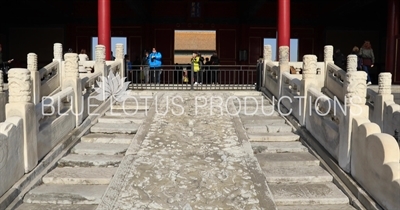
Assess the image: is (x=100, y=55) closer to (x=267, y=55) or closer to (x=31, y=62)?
(x=31, y=62)

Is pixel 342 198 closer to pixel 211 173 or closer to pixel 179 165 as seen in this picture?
pixel 211 173

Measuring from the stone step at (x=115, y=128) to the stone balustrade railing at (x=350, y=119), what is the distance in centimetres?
275

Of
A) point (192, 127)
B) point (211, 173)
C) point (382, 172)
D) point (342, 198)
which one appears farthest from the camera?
point (192, 127)

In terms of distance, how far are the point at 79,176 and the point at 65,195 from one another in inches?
19.2

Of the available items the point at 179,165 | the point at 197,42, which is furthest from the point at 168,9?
the point at 179,165

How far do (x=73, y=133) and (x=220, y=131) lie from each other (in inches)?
88.9

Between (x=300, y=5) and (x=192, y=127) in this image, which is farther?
(x=300, y=5)

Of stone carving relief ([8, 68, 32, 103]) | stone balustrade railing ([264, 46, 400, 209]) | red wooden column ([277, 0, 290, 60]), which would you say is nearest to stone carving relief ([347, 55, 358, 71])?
stone balustrade railing ([264, 46, 400, 209])

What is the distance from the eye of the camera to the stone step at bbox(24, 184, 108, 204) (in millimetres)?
4781

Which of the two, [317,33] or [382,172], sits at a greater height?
[317,33]

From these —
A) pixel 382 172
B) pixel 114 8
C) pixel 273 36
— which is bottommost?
pixel 382 172

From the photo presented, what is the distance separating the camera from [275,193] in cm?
496

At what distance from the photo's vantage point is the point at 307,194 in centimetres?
495

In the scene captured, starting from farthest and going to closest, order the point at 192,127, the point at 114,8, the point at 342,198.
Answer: the point at 114,8 < the point at 192,127 < the point at 342,198
